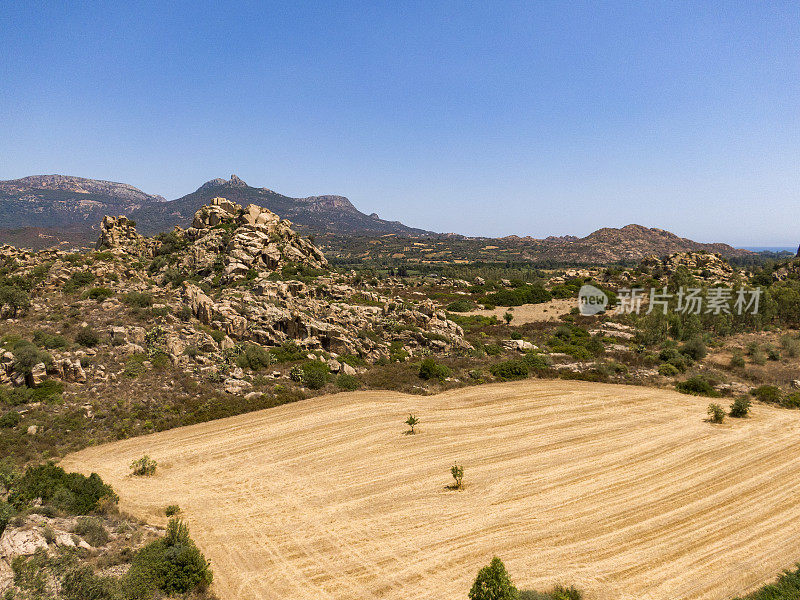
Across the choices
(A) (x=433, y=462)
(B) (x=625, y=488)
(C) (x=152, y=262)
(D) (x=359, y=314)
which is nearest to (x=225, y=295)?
(D) (x=359, y=314)

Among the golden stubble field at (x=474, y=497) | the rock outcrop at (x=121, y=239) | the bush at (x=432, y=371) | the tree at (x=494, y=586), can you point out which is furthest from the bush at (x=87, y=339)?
the tree at (x=494, y=586)

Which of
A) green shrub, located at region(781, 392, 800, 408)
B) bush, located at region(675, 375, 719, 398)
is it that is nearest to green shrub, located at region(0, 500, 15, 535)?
bush, located at region(675, 375, 719, 398)

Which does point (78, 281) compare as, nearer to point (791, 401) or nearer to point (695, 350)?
point (791, 401)

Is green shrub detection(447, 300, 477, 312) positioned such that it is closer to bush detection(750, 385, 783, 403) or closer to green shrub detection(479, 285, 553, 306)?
green shrub detection(479, 285, 553, 306)

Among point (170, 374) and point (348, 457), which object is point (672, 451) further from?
point (170, 374)

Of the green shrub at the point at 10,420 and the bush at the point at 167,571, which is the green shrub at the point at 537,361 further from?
the green shrub at the point at 10,420

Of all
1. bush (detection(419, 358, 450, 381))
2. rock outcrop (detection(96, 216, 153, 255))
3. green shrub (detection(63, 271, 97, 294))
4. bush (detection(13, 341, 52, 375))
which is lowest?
A: bush (detection(419, 358, 450, 381))
